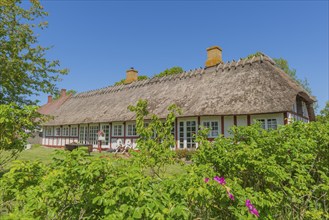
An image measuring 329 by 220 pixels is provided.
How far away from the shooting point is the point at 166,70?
138 ft

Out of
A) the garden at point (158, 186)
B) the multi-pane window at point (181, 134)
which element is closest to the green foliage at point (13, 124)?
the garden at point (158, 186)

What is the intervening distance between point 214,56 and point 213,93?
514cm

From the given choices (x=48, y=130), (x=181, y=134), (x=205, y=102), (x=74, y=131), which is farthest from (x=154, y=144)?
(x=48, y=130)

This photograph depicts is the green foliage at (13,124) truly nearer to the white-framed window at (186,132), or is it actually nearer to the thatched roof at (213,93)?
the thatched roof at (213,93)

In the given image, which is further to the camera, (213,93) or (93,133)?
(93,133)

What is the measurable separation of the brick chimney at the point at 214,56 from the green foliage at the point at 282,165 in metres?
16.2

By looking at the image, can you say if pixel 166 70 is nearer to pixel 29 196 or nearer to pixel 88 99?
pixel 88 99

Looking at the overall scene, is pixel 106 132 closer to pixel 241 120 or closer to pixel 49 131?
pixel 49 131

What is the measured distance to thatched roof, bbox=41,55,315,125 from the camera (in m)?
14.4

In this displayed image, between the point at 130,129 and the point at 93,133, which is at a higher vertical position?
the point at 130,129

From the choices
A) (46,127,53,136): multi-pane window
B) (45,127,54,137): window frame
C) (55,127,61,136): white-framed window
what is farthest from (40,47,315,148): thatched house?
(46,127,53,136): multi-pane window

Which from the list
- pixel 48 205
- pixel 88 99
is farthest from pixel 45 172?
pixel 88 99

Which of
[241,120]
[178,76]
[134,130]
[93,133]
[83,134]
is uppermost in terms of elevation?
[178,76]

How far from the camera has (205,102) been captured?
16.2 metres
